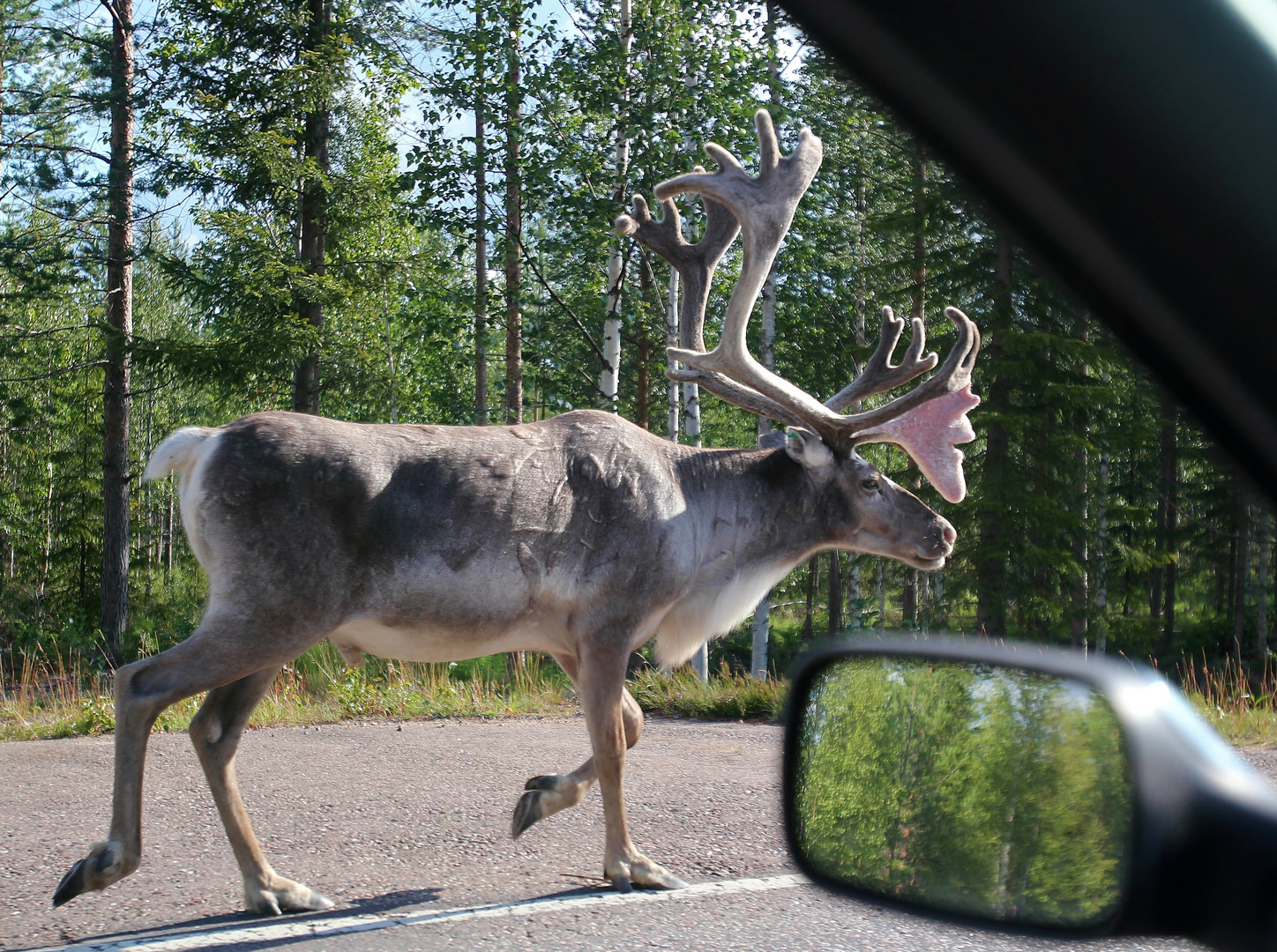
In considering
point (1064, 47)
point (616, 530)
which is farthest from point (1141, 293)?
point (616, 530)

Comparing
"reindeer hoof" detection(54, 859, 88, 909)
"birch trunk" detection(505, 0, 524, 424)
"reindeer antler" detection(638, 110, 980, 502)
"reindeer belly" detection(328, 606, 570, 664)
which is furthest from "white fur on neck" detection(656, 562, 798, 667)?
"birch trunk" detection(505, 0, 524, 424)

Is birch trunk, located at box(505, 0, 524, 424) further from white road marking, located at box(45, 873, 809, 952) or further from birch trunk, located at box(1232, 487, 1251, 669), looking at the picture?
birch trunk, located at box(1232, 487, 1251, 669)

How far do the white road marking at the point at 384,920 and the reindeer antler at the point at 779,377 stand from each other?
2298mm

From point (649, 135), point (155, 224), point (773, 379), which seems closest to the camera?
point (773, 379)

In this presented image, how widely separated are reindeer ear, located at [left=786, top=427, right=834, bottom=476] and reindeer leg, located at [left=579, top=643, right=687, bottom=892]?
4.71ft

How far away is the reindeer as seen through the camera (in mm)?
4336

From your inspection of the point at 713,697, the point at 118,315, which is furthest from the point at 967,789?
the point at 118,315

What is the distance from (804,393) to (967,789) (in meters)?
4.06

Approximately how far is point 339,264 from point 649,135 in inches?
227

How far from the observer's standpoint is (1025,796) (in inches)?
69.0

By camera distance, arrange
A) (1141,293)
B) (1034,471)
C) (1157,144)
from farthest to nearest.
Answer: (1034,471) → (1141,293) → (1157,144)

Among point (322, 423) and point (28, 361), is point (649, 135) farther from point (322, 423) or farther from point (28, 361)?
point (28, 361)

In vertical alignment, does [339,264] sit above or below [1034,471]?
above

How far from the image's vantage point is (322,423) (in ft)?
15.5
